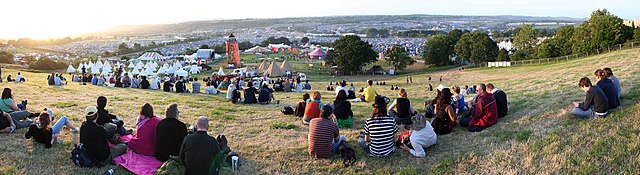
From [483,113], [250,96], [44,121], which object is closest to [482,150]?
[483,113]

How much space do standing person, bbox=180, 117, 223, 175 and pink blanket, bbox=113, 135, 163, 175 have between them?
4.12ft

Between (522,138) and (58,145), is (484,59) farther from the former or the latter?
(58,145)

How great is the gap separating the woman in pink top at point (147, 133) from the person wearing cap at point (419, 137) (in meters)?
4.71

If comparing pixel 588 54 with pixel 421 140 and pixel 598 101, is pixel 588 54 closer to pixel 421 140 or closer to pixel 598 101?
pixel 598 101

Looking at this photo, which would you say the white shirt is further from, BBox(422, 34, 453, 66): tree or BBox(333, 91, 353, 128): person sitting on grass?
BBox(422, 34, 453, 66): tree

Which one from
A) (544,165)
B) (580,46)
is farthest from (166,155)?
(580,46)

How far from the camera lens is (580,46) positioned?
45.6 metres

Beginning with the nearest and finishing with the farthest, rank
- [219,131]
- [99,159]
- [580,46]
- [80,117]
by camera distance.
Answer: [99,159] < [219,131] < [80,117] < [580,46]

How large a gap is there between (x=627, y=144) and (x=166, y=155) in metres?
7.63

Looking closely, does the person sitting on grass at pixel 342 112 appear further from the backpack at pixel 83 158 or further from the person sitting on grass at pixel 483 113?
the backpack at pixel 83 158

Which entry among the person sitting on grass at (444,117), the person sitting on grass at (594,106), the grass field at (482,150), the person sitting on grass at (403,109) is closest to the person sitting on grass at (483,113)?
the grass field at (482,150)

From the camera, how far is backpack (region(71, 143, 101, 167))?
24.2ft

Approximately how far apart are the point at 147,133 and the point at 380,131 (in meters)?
4.24

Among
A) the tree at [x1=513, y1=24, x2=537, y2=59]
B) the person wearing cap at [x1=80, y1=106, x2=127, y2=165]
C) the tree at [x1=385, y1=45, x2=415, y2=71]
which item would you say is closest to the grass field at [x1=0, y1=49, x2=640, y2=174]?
the person wearing cap at [x1=80, y1=106, x2=127, y2=165]
